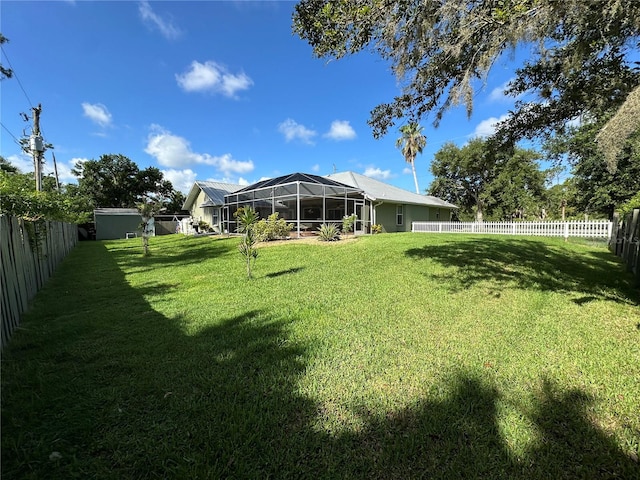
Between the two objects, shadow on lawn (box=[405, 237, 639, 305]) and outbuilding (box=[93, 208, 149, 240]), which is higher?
outbuilding (box=[93, 208, 149, 240])

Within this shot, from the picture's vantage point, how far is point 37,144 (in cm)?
1407

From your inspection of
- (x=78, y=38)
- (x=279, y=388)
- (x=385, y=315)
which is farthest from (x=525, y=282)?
(x=78, y=38)

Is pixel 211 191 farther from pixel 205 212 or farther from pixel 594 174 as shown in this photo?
pixel 594 174

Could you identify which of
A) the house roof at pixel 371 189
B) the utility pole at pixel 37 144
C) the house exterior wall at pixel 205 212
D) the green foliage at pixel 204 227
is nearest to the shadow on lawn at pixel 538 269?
the house roof at pixel 371 189

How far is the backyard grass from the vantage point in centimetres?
179

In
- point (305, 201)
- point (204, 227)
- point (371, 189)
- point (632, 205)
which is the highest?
point (371, 189)

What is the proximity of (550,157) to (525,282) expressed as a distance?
13.7 metres

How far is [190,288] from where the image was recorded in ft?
20.0

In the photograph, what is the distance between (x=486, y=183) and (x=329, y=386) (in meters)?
31.2

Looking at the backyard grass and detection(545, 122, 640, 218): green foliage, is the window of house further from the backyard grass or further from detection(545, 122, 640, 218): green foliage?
the backyard grass

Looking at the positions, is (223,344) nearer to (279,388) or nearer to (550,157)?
(279,388)

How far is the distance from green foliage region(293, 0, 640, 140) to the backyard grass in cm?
277

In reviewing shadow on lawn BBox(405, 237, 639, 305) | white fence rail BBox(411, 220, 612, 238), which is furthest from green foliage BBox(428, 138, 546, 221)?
shadow on lawn BBox(405, 237, 639, 305)

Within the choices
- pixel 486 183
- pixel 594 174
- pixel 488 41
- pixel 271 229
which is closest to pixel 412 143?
pixel 486 183
